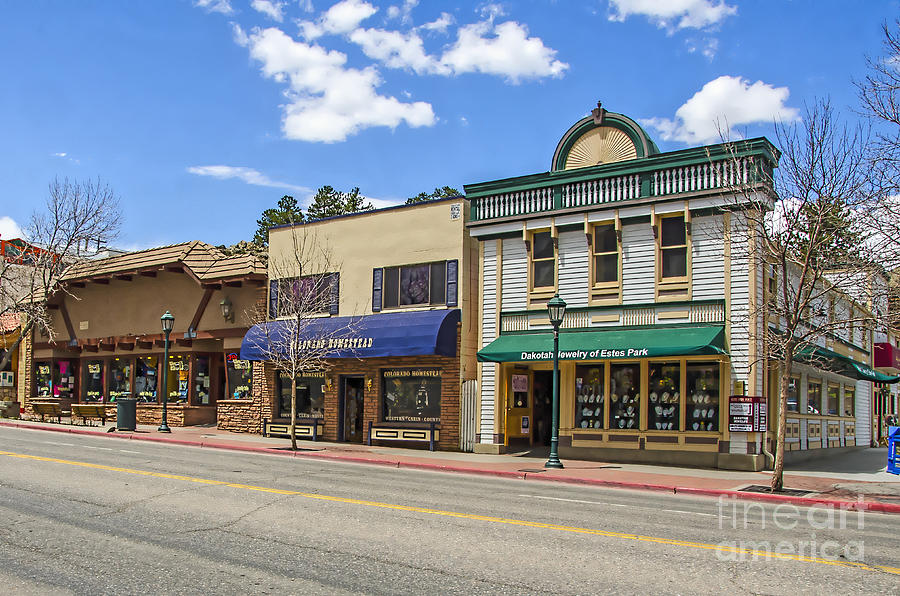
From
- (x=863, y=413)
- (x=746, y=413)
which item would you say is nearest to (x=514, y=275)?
(x=746, y=413)

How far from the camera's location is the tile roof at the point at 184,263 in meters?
29.7

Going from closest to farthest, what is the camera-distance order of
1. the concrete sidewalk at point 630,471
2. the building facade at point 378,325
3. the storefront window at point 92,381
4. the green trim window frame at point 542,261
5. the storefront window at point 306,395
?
the concrete sidewalk at point 630,471 < the green trim window frame at point 542,261 < the building facade at point 378,325 < the storefront window at point 306,395 < the storefront window at point 92,381

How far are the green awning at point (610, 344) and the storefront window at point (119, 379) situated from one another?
19.2 meters

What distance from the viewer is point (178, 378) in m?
32.7

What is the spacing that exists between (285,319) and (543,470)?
35.4 ft

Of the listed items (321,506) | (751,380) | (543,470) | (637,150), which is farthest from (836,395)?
(321,506)

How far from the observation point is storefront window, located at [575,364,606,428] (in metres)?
21.6

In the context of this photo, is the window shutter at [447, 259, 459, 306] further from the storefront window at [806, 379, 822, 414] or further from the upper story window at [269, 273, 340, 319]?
the storefront window at [806, 379, 822, 414]

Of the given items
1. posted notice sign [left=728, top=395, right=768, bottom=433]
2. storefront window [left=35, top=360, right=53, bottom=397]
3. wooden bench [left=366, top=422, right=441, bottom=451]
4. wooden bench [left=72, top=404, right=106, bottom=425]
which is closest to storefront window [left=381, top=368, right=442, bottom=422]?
wooden bench [left=366, top=422, right=441, bottom=451]

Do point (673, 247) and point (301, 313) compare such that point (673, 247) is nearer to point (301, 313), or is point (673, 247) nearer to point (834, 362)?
point (834, 362)

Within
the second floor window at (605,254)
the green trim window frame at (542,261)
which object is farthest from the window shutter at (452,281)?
the second floor window at (605,254)

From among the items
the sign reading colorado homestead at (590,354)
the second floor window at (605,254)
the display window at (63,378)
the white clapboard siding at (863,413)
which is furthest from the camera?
the display window at (63,378)

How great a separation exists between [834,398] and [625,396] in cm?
1092

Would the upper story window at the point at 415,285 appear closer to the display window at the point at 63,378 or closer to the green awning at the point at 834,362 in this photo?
the green awning at the point at 834,362
